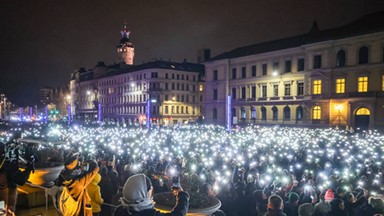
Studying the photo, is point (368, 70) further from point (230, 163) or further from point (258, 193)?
point (258, 193)

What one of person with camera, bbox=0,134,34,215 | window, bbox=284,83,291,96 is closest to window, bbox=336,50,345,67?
window, bbox=284,83,291,96

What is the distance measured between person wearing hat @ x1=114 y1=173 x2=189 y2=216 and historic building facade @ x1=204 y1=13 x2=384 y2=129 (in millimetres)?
29700

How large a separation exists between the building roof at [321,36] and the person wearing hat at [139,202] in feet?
142

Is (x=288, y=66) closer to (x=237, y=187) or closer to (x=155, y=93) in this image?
(x=155, y=93)

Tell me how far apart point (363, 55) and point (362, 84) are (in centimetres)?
382

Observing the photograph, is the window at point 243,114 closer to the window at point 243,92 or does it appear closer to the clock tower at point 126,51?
the window at point 243,92

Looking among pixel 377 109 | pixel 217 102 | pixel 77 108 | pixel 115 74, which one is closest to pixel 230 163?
pixel 377 109

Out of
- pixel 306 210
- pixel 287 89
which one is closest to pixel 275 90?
pixel 287 89

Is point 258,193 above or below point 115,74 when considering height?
below

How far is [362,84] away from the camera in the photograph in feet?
134

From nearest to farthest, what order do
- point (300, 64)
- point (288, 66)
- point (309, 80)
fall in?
point (309, 80), point (300, 64), point (288, 66)

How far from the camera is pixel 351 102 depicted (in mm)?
40656

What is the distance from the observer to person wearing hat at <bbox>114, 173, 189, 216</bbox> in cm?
366

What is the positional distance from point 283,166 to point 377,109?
1228 inches
